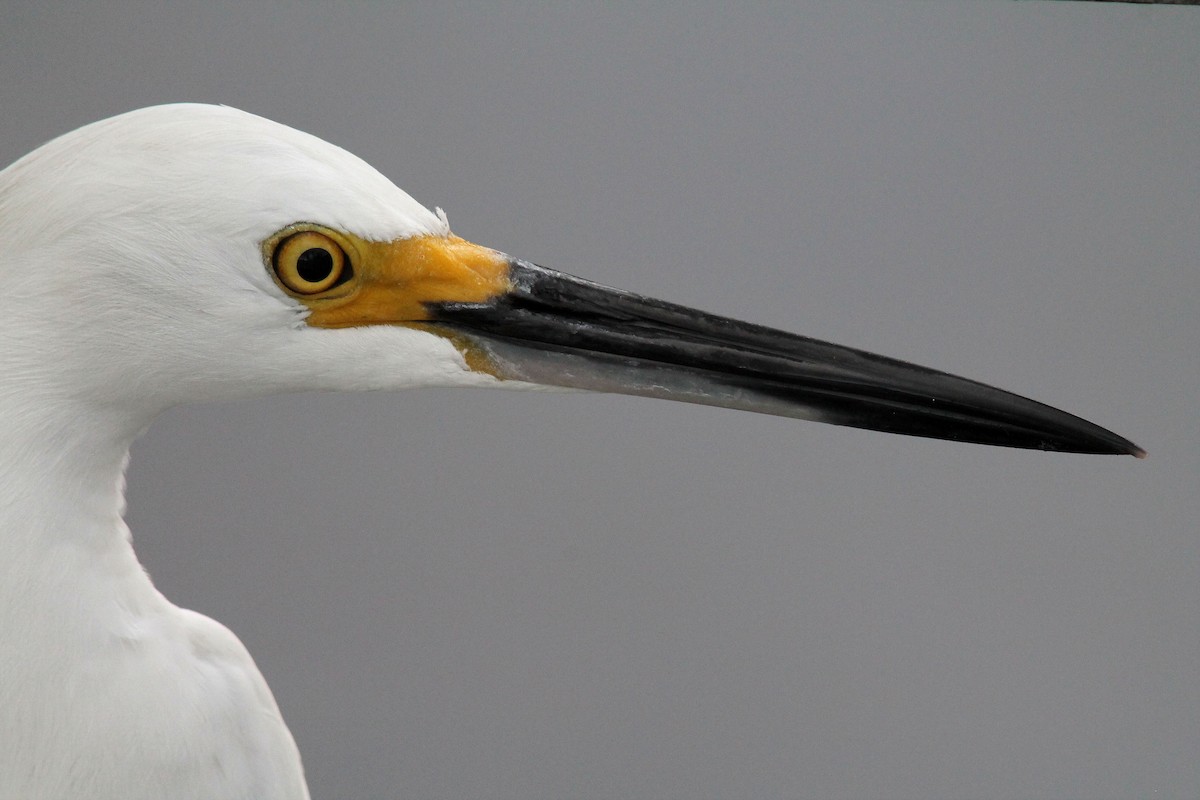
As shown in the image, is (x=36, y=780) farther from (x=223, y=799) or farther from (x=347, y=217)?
(x=347, y=217)

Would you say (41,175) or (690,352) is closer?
(41,175)

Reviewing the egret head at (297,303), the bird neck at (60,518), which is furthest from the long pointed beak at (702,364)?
the bird neck at (60,518)

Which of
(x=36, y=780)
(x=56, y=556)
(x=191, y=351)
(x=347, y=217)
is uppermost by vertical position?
(x=347, y=217)

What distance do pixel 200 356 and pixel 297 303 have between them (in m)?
0.07

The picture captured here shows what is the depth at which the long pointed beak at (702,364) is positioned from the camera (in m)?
0.72

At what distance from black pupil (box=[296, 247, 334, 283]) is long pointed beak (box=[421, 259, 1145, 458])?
0.08 metres

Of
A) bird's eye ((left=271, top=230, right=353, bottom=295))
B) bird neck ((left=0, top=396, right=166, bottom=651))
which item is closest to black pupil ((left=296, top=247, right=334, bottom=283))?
bird's eye ((left=271, top=230, right=353, bottom=295))

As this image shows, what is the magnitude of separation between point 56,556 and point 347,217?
279 mm

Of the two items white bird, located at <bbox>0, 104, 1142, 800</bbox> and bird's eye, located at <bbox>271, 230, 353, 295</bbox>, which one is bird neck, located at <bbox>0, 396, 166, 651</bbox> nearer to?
white bird, located at <bbox>0, 104, 1142, 800</bbox>

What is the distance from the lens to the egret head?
1.98 ft

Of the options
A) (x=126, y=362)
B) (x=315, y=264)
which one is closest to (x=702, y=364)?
(x=315, y=264)

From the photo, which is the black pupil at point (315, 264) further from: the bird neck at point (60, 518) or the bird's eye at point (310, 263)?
the bird neck at point (60, 518)

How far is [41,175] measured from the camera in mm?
617

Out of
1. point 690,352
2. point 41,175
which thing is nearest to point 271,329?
point 41,175
